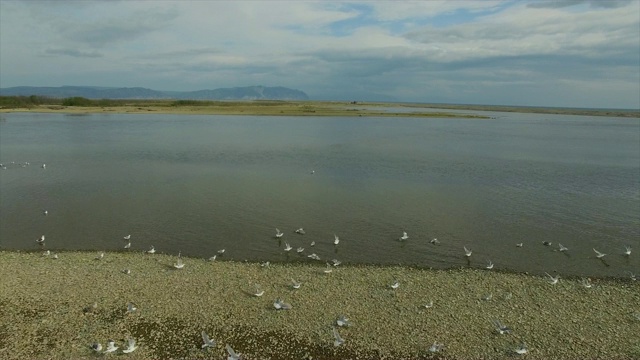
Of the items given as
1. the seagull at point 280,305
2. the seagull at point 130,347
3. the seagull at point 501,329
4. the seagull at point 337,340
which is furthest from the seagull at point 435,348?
the seagull at point 130,347

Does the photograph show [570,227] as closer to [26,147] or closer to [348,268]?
[348,268]

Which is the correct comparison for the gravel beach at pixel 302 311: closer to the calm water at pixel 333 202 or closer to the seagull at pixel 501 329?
the seagull at pixel 501 329

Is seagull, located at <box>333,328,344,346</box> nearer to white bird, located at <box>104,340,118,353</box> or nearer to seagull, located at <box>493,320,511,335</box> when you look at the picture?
seagull, located at <box>493,320,511,335</box>

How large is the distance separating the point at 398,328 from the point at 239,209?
1410 centimetres

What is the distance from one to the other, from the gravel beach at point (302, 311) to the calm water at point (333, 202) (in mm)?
2069

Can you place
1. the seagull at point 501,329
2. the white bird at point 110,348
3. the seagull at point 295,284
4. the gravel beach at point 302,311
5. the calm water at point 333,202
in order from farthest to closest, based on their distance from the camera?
1. the calm water at point 333,202
2. the seagull at point 295,284
3. the seagull at point 501,329
4. the gravel beach at point 302,311
5. the white bird at point 110,348

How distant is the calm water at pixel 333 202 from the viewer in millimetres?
19688

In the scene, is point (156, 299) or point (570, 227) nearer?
point (156, 299)

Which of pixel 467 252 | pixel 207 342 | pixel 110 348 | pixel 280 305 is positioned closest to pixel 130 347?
pixel 110 348

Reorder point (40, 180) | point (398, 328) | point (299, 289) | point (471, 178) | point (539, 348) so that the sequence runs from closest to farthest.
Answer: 1. point (539, 348)
2. point (398, 328)
3. point (299, 289)
4. point (40, 180)
5. point (471, 178)

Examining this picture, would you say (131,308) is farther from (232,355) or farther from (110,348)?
(232,355)

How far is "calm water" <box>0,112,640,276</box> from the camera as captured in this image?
64.6ft

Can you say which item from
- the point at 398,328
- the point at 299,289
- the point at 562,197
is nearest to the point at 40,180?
the point at 299,289

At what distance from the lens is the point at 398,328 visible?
13.0m
